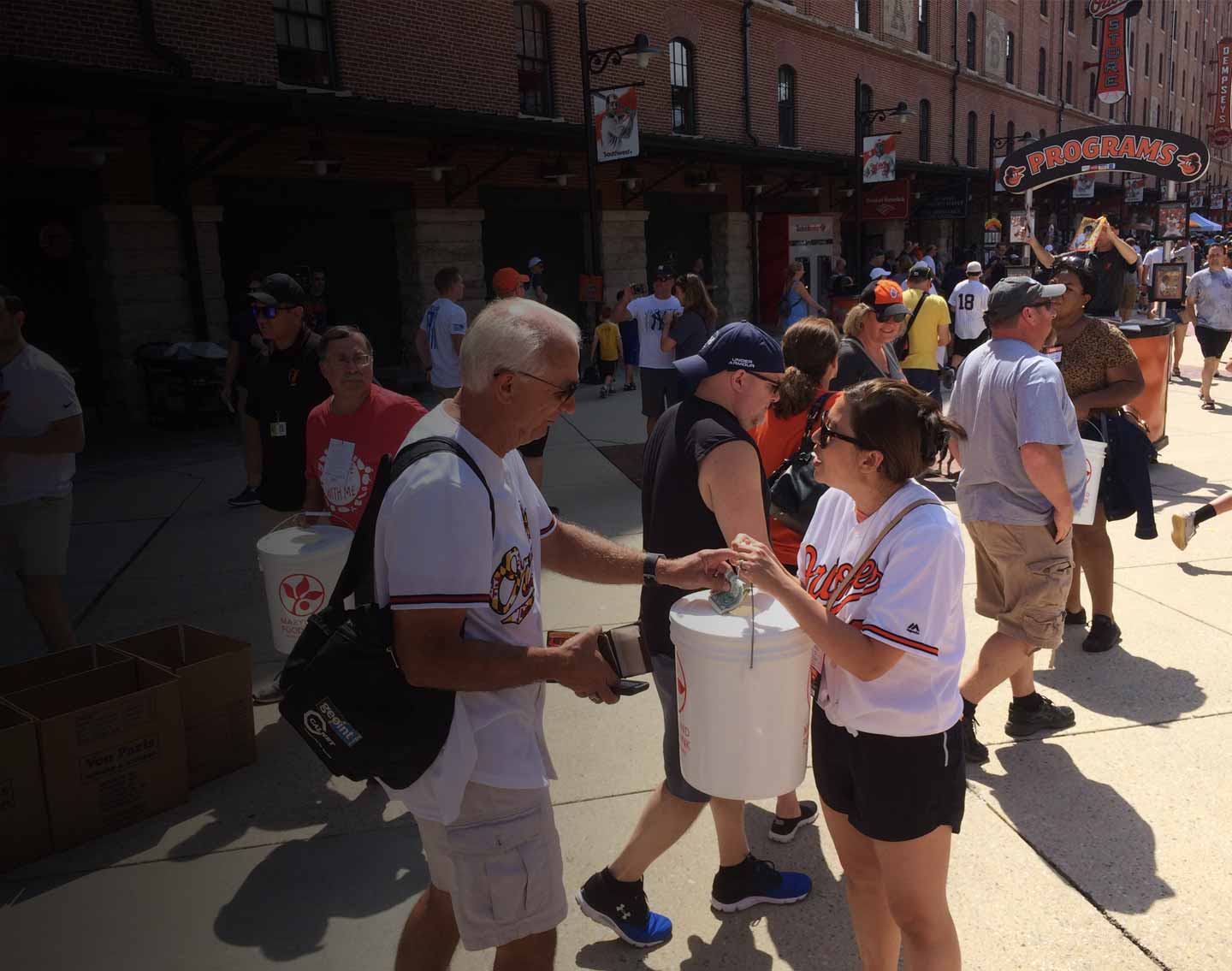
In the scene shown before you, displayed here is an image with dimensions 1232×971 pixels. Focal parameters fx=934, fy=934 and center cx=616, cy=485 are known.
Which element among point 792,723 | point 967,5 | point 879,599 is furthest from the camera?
point 967,5

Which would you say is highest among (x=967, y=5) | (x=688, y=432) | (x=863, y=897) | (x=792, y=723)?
(x=967, y=5)

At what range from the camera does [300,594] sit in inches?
151

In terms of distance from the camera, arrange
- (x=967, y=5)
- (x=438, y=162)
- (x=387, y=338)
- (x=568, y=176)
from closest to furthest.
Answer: (x=438, y=162) → (x=387, y=338) → (x=568, y=176) → (x=967, y=5)

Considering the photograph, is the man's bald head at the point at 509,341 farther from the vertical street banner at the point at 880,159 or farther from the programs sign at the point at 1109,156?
the vertical street banner at the point at 880,159

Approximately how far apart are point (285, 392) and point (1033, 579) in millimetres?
3564

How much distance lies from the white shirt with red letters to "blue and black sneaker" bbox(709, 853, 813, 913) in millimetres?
1026

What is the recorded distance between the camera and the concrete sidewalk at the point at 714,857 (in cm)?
291

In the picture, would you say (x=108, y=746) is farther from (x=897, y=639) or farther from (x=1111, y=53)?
(x=1111, y=53)

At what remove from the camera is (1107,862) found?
3.20 metres

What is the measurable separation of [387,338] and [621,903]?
1533 centimetres

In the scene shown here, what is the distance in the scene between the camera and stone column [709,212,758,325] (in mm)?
23750

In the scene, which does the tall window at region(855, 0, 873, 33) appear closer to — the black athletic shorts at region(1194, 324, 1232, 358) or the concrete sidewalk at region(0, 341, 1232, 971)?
the black athletic shorts at region(1194, 324, 1232, 358)

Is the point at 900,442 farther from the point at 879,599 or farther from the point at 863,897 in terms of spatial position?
the point at 863,897

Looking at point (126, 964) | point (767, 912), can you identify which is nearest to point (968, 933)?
point (767, 912)
